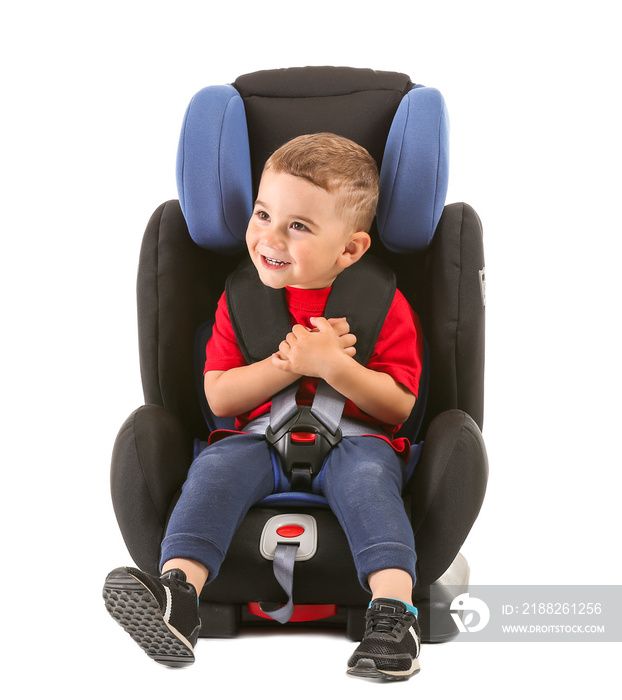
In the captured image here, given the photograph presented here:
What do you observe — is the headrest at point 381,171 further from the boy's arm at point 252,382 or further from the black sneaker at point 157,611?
the black sneaker at point 157,611

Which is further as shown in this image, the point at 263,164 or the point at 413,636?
the point at 263,164

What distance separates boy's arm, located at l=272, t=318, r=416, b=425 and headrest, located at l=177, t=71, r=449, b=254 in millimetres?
314

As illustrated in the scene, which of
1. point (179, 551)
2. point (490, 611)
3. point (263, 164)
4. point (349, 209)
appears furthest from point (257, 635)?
point (263, 164)

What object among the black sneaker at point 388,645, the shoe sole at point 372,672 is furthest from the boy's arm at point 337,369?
the shoe sole at point 372,672

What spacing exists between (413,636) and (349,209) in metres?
0.89

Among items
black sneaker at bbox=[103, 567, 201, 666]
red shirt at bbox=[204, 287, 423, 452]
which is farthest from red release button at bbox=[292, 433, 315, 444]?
black sneaker at bbox=[103, 567, 201, 666]

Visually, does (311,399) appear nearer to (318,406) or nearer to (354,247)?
(318,406)

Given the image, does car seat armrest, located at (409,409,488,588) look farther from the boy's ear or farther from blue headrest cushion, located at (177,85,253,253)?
blue headrest cushion, located at (177,85,253,253)

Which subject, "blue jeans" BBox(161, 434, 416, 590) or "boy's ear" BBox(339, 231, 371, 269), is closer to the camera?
"blue jeans" BBox(161, 434, 416, 590)

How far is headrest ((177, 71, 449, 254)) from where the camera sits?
2369 millimetres

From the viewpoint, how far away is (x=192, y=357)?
2.54 metres

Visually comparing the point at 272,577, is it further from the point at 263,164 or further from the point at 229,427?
the point at 263,164

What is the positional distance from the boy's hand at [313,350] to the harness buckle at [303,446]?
0.35ft

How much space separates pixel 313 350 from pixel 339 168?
15.0 inches
